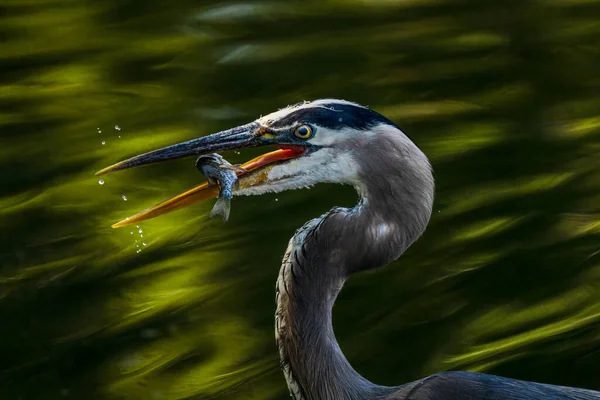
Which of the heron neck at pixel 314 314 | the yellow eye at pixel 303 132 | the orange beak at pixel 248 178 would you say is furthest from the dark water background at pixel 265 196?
the yellow eye at pixel 303 132

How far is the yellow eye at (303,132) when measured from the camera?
2.58 metres

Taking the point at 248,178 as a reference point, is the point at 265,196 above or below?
below

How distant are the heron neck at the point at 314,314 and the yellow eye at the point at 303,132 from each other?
0.18 m

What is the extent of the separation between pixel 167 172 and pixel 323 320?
1.95 m

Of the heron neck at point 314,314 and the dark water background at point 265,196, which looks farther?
the dark water background at point 265,196

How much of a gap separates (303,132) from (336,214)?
0.20m

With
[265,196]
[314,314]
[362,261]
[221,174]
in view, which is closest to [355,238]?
[362,261]

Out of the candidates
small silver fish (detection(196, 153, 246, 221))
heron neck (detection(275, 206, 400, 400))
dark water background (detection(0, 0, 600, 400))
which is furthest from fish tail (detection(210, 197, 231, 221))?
dark water background (detection(0, 0, 600, 400))

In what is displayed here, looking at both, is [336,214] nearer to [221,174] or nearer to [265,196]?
[221,174]

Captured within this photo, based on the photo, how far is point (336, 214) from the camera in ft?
8.49

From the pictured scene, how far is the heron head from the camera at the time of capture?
8.42ft

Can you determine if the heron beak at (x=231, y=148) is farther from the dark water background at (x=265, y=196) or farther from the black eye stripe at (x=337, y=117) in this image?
the dark water background at (x=265, y=196)

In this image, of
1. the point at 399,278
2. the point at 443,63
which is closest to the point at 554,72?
the point at 443,63

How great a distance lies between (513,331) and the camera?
397 centimetres
